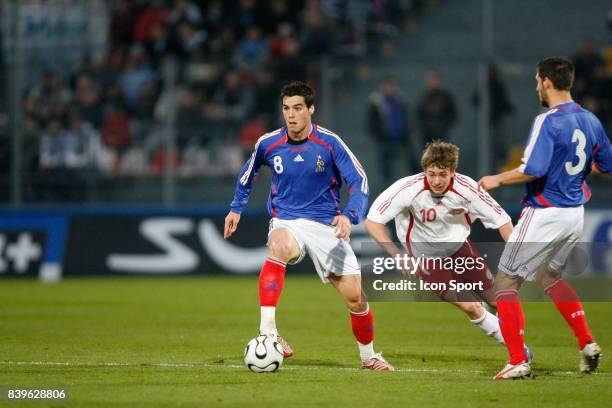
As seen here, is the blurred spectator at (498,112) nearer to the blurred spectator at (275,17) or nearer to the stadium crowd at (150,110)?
the stadium crowd at (150,110)

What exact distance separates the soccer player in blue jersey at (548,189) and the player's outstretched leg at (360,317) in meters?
1.07

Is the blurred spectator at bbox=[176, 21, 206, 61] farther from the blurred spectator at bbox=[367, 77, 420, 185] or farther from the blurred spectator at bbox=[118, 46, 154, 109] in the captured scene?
the blurred spectator at bbox=[367, 77, 420, 185]

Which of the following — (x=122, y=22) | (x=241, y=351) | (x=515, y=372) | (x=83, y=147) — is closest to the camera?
(x=515, y=372)

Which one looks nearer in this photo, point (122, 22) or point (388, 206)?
point (388, 206)

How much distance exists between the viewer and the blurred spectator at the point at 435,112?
55.8 ft

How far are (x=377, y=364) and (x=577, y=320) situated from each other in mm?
1533

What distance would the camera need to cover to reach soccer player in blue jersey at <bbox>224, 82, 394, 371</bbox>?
8.26 m

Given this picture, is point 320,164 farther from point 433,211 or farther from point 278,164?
point 433,211

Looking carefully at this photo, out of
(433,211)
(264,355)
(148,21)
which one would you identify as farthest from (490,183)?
(148,21)

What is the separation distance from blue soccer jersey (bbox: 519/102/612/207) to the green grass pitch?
130 centimetres

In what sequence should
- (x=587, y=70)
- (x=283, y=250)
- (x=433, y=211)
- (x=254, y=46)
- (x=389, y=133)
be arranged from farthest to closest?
(x=254, y=46) → (x=587, y=70) → (x=389, y=133) → (x=433, y=211) → (x=283, y=250)

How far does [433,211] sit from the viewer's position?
8867 millimetres

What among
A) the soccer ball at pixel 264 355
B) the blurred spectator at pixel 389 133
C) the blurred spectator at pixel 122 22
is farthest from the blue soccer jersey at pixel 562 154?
the blurred spectator at pixel 122 22

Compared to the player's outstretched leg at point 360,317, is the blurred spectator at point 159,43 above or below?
above
